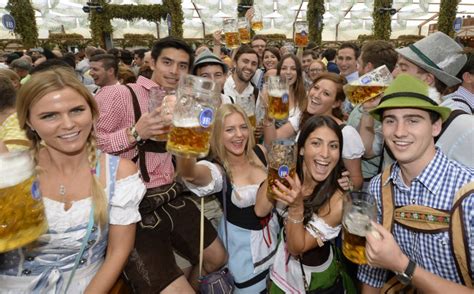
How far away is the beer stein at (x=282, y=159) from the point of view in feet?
4.63

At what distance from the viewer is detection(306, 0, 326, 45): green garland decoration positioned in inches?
693

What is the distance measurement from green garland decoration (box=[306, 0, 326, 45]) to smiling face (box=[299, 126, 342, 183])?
17.1 meters

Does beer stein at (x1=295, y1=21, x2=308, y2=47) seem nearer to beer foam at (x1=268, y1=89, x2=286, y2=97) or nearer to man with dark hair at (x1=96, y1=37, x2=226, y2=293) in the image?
beer foam at (x1=268, y1=89, x2=286, y2=97)

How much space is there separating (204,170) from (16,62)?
201 inches

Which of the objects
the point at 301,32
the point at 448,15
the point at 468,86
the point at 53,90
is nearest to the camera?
the point at 53,90

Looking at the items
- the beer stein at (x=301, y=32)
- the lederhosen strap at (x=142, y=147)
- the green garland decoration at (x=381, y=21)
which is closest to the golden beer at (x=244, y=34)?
the beer stein at (x=301, y=32)

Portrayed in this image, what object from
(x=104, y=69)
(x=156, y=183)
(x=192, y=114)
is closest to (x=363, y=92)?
(x=192, y=114)

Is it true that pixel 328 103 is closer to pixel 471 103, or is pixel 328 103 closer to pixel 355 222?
pixel 471 103

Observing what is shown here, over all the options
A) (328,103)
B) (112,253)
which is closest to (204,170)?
(112,253)

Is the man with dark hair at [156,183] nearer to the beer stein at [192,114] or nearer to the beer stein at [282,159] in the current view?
the beer stein at [192,114]

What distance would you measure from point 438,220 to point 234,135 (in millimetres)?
1247

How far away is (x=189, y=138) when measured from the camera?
4.33 feet

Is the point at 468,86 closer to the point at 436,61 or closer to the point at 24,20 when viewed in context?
the point at 436,61

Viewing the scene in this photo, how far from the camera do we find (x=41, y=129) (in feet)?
4.20
